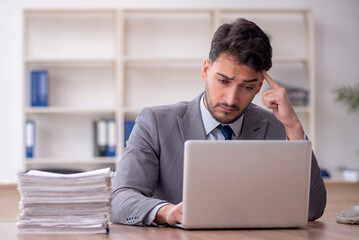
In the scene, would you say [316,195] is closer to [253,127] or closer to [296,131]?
[296,131]

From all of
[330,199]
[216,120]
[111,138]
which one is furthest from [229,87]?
[111,138]

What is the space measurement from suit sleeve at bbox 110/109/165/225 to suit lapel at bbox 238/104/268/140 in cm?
34

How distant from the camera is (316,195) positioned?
1951 mm

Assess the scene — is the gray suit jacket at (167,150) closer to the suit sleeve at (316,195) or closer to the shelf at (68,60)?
the suit sleeve at (316,195)

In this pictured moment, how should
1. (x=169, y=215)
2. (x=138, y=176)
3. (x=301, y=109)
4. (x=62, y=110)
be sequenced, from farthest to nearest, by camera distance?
(x=301, y=109) < (x=62, y=110) < (x=138, y=176) < (x=169, y=215)

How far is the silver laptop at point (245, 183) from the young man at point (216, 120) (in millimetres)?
397

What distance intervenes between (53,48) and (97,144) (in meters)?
0.95

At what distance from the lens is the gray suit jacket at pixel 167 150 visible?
75.6 inches

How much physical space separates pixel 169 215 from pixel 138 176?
1.27 ft

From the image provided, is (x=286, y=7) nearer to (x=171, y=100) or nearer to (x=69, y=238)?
(x=171, y=100)

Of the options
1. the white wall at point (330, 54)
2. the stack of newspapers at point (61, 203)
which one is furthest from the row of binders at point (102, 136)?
the stack of newspapers at point (61, 203)

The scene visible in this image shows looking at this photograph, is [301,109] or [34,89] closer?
[34,89]

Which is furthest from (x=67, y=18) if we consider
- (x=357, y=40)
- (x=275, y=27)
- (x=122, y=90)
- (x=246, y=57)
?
(x=246, y=57)

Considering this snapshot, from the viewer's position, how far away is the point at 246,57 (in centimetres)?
197
